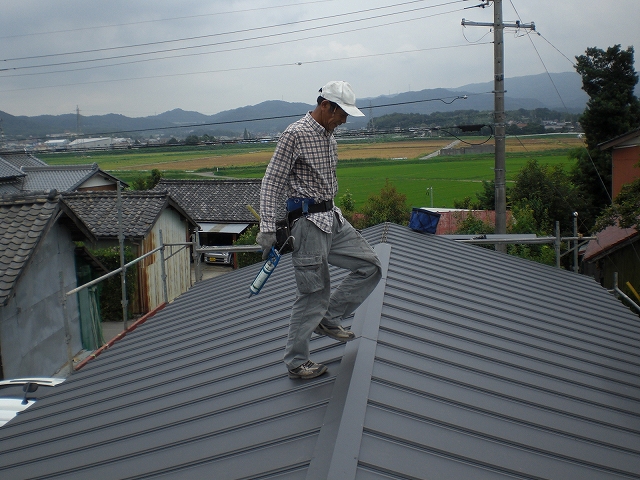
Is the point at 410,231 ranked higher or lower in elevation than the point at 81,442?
higher

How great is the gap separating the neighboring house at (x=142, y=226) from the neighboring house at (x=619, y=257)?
11.8 metres

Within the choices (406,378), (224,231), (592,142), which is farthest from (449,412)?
(592,142)

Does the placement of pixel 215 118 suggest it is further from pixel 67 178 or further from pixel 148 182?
pixel 67 178

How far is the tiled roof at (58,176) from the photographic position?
28.2 m

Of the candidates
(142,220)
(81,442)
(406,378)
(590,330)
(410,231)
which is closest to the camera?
(406,378)

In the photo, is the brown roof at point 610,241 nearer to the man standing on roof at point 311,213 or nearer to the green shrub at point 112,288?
the green shrub at point 112,288

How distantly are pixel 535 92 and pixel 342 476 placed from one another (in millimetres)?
202630

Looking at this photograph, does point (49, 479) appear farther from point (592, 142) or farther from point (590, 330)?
point (592, 142)

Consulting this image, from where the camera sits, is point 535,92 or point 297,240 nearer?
point 297,240

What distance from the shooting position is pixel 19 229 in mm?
9297

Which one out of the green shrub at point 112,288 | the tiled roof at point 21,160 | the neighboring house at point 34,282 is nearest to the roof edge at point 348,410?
the neighboring house at point 34,282

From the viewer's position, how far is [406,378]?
3236 millimetres

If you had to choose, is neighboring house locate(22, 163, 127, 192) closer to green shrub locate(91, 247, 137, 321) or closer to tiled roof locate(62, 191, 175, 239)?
tiled roof locate(62, 191, 175, 239)

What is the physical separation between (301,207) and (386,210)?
22781 millimetres
